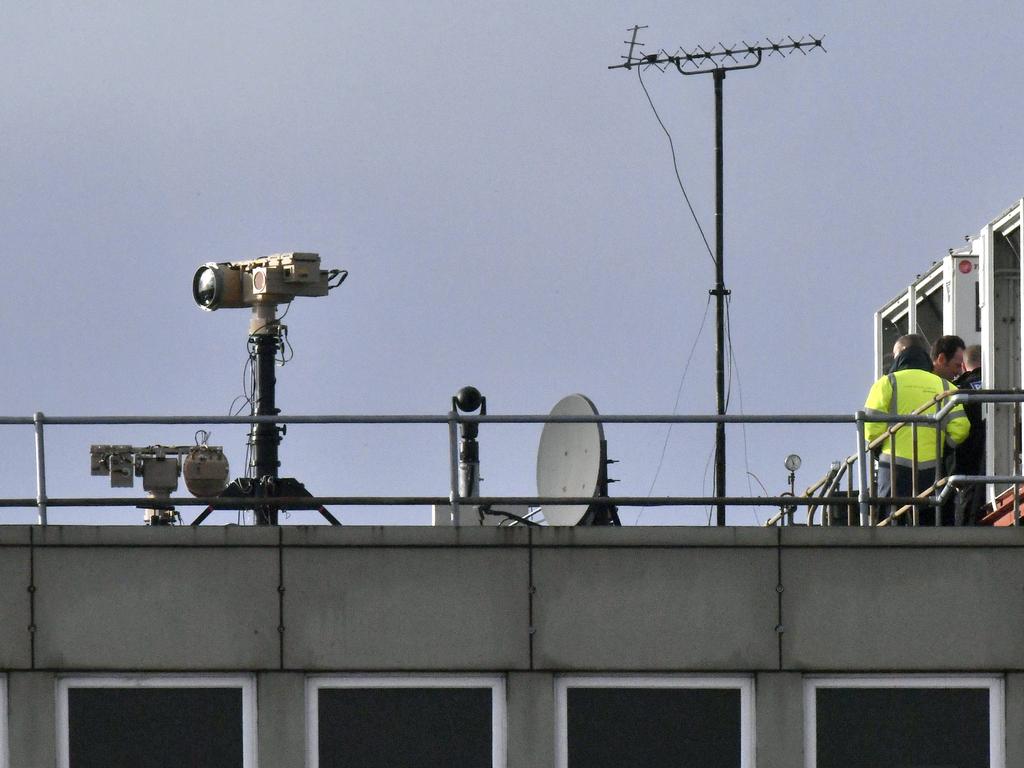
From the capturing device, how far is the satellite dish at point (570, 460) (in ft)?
57.7

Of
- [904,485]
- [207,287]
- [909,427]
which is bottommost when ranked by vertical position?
[904,485]

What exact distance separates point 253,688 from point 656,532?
2.99 metres

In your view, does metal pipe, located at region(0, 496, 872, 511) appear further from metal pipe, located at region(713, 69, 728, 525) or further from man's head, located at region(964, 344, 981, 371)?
metal pipe, located at region(713, 69, 728, 525)

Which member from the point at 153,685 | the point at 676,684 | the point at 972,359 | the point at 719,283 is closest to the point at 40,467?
the point at 153,685

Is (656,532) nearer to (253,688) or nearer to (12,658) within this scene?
(253,688)

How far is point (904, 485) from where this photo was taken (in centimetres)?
1798

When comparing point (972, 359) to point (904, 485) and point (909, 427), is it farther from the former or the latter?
point (909, 427)

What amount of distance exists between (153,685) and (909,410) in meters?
5.87

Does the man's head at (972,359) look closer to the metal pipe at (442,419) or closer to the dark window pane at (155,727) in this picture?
the metal pipe at (442,419)

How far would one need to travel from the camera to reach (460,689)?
16.5m

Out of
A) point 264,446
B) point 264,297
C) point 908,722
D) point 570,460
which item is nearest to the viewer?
point 908,722

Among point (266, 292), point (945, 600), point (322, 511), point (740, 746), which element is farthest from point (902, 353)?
point (266, 292)

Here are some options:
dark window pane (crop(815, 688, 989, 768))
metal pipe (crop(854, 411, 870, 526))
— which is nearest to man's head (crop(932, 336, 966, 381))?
metal pipe (crop(854, 411, 870, 526))

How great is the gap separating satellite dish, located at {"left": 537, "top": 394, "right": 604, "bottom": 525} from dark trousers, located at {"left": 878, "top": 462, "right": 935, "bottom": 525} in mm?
2123
